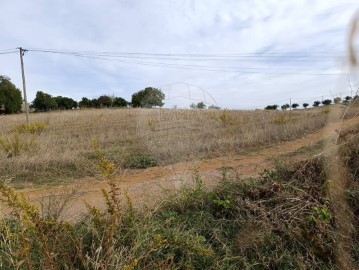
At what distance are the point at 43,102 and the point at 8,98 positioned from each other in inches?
225

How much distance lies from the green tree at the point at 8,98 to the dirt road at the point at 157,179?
52.8 meters

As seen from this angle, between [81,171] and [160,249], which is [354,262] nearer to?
[160,249]

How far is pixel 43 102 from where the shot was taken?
174ft

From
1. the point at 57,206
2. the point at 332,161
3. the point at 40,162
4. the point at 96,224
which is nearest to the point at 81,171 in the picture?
the point at 40,162

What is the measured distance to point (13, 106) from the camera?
172 feet

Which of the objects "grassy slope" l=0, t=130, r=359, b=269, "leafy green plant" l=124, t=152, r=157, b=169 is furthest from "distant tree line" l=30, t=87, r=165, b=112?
"grassy slope" l=0, t=130, r=359, b=269

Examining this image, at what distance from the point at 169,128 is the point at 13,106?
55.1 meters

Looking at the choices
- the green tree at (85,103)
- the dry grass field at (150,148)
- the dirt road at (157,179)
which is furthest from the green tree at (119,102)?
the dirt road at (157,179)

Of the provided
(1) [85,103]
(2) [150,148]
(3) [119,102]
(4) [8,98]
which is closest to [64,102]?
(1) [85,103]

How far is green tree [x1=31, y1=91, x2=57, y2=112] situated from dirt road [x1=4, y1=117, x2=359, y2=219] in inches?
2015

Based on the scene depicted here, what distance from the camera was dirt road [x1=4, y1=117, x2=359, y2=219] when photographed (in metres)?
3.94

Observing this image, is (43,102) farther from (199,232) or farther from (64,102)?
(199,232)

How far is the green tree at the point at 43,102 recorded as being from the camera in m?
53.0

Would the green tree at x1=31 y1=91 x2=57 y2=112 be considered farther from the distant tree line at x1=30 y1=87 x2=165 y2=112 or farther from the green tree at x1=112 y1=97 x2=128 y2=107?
the green tree at x1=112 y1=97 x2=128 y2=107
